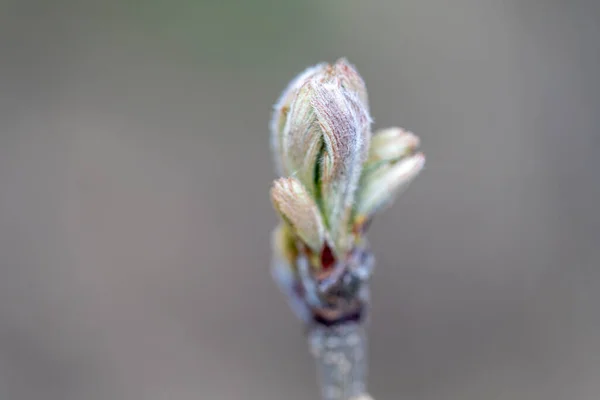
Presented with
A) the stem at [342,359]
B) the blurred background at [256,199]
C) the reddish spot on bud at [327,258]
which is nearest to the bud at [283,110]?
the reddish spot on bud at [327,258]

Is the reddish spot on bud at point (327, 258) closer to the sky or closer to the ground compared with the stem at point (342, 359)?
closer to the sky

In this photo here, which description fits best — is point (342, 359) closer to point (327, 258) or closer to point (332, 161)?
point (327, 258)

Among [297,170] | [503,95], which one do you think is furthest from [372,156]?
[503,95]

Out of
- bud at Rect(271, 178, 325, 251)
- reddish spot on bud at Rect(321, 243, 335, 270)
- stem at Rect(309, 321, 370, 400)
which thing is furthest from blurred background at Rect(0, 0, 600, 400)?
bud at Rect(271, 178, 325, 251)

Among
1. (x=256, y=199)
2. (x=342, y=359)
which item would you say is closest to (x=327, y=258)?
(x=342, y=359)

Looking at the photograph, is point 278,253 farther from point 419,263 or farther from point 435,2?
point 435,2

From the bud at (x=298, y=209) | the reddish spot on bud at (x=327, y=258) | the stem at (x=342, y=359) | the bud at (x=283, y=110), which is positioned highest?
the bud at (x=283, y=110)

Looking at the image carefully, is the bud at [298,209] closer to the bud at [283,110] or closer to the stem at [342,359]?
the bud at [283,110]

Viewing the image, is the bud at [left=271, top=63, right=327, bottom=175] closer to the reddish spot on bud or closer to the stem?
the reddish spot on bud
